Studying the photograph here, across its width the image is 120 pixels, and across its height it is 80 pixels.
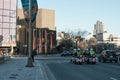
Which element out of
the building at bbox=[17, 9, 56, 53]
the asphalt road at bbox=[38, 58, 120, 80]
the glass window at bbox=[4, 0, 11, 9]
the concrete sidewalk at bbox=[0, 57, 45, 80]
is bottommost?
the asphalt road at bbox=[38, 58, 120, 80]

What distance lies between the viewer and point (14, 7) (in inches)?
4847

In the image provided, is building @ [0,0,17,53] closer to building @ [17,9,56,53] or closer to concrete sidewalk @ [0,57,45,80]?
building @ [17,9,56,53]

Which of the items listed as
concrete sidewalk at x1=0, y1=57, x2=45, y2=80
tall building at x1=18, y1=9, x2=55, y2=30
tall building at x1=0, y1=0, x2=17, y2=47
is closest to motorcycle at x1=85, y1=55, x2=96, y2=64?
concrete sidewalk at x1=0, y1=57, x2=45, y2=80

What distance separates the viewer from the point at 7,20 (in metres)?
120

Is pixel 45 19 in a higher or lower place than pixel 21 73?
higher

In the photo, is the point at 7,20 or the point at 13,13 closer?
the point at 7,20

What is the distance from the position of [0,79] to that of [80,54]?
2604cm

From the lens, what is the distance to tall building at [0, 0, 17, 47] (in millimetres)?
119000

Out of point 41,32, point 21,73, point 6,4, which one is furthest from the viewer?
point 41,32

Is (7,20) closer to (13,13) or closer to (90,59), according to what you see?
(13,13)

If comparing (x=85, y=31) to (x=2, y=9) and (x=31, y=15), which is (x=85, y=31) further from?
(x=31, y=15)

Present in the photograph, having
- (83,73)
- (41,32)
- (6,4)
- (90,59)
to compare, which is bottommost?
(83,73)

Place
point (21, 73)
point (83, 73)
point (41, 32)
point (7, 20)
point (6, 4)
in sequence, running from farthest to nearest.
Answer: point (41, 32) < point (6, 4) < point (7, 20) < point (83, 73) < point (21, 73)

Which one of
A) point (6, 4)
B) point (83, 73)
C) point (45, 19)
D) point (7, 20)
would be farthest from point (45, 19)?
point (83, 73)
